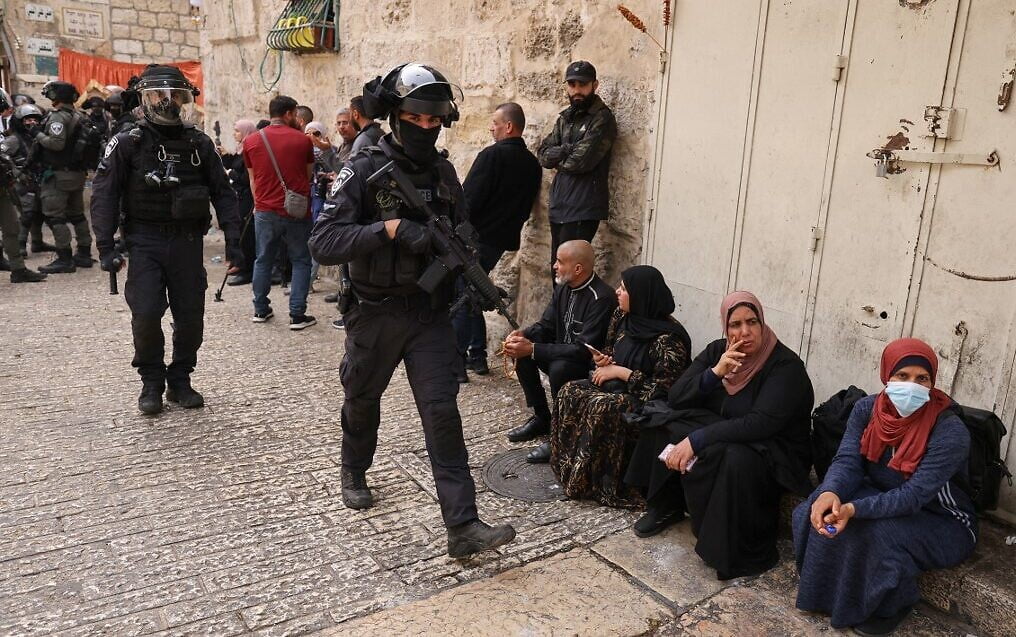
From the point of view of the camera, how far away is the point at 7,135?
339 inches

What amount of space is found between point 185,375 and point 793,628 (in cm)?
384

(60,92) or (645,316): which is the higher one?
(60,92)

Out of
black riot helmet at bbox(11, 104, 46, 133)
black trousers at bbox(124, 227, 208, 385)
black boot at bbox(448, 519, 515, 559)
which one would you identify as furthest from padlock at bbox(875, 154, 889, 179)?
black riot helmet at bbox(11, 104, 46, 133)

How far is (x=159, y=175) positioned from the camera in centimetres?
452

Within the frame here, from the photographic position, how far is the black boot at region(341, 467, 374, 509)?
12.1ft

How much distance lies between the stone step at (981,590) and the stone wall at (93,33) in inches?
707

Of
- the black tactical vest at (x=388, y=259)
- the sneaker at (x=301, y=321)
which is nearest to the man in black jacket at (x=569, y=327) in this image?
the black tactical vest at (x=388, y=259)

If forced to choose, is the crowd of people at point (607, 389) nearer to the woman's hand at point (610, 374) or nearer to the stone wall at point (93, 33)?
Answer: the woman's hand at point (610, 374)

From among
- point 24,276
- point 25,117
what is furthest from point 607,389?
point 25,117

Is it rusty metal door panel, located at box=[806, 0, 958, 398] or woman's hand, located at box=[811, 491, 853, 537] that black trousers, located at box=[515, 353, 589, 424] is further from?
woman's hand, located at box=[811, 491, 853, 537]

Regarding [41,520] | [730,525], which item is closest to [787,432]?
[730,525]

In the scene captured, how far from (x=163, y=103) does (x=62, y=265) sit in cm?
538

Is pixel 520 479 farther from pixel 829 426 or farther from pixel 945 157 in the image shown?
pixel 945 157

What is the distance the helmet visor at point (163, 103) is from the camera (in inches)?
176
